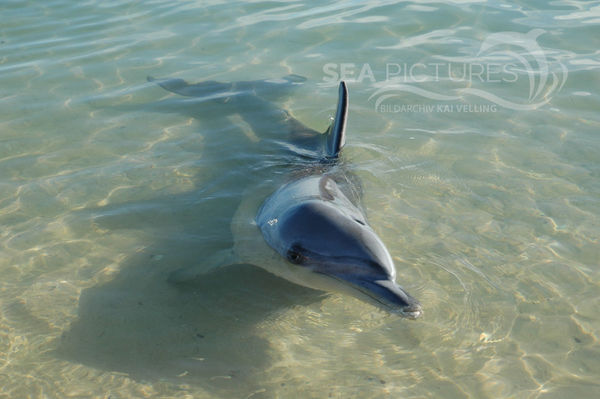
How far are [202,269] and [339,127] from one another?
2826mm

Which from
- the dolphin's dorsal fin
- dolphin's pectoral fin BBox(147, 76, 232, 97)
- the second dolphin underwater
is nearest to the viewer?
the second dolphin underwater

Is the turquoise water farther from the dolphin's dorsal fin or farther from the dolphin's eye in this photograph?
the dolphin's eye

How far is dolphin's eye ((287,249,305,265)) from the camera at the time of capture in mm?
4840

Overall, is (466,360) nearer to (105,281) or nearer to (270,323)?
(270,323)

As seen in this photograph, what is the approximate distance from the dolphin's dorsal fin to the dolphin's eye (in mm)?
2707

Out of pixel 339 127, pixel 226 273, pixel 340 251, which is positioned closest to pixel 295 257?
pixel 340 251

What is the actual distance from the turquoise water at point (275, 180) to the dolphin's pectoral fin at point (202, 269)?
0.13 m

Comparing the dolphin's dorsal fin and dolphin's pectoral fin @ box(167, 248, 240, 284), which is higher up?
the dolphin's dorsal fin

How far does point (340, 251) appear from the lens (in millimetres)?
4555

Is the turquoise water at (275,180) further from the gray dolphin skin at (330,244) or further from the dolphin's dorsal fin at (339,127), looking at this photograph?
the gray dolphin skin at (330,244)

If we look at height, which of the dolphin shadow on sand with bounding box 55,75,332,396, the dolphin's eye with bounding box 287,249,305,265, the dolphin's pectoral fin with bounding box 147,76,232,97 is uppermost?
the dolphin's pectoral fin with bounding box 147,76,232,97

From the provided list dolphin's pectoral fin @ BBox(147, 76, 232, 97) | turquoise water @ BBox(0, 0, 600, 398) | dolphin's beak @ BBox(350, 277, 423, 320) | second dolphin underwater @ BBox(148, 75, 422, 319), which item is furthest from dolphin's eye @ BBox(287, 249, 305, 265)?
dolphin's pectoral fin @ BBox(147, 76, 232, 97)

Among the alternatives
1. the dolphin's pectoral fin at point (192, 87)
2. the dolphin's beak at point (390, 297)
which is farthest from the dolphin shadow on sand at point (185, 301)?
the dolphin's pectoral fin at point (192, 87)

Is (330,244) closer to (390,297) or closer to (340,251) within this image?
(340,251)
